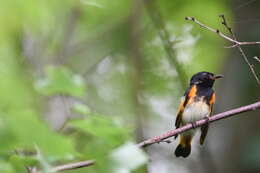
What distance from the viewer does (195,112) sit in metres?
3.98

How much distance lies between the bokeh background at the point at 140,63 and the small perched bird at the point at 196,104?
0.12m

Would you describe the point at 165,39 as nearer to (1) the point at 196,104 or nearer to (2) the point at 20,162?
(1) the point at 196,104

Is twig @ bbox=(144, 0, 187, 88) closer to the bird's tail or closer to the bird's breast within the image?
the bird's breast

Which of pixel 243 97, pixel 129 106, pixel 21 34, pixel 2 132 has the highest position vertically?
pixel 21 34

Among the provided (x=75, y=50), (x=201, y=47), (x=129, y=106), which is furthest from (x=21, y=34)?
(x=201, y=47)

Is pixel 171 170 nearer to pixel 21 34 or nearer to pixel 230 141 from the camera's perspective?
pixel 230 141

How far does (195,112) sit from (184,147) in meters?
0.48

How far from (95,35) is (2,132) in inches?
206

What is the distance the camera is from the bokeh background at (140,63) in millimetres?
4188

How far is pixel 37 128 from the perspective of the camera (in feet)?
3.42

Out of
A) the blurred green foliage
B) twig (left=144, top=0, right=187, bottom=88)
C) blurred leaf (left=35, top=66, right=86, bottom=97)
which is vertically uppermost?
the blurred green foliage

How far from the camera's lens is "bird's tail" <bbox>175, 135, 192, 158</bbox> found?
4219 millimetres

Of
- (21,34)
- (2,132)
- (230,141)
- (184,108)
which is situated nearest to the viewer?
(2,132)

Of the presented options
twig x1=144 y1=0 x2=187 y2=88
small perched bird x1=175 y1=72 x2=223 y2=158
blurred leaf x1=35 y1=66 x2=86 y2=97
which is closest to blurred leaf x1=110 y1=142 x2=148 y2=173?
blurred leaf x1=35 y1=66 x2=86 y2=97
